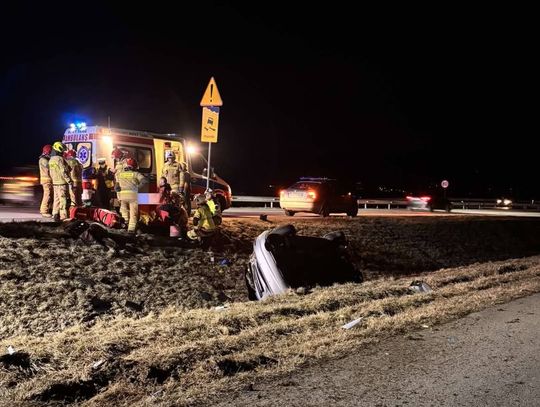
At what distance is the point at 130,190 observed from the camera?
10969 mm

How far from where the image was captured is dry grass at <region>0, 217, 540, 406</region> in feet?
13.5

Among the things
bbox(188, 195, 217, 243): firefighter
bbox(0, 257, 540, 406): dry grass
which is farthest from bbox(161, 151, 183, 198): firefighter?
bbox(0, 257, 540, 406): dry grass

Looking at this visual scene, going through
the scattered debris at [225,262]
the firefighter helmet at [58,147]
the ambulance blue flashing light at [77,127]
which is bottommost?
the scattered debris at [225,262]

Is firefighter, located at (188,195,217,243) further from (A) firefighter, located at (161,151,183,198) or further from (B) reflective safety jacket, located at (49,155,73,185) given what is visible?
(B) reflective safety jacket, located at (49,155,73,185)

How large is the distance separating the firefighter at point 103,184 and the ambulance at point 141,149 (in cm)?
43

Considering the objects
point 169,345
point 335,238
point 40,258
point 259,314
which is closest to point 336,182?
point 335,238

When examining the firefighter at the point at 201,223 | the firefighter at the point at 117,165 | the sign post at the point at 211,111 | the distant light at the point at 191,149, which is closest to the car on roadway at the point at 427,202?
the distant light at the point at 191,149

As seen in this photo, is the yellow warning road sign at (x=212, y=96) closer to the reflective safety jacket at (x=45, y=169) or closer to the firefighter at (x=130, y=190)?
the firefighter at (x=130, y=190)

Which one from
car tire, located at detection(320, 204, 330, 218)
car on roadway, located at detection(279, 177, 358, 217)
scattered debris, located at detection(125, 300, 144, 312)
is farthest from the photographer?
car tire, located at detection(320, 204, 330, 218)

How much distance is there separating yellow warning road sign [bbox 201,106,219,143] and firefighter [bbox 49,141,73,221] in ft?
10.2

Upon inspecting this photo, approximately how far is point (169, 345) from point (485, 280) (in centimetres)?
643

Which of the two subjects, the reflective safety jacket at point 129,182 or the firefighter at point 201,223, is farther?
the firefighter at point 201,223

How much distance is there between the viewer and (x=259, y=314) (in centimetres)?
637

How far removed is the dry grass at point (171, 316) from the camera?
4.12 meters
